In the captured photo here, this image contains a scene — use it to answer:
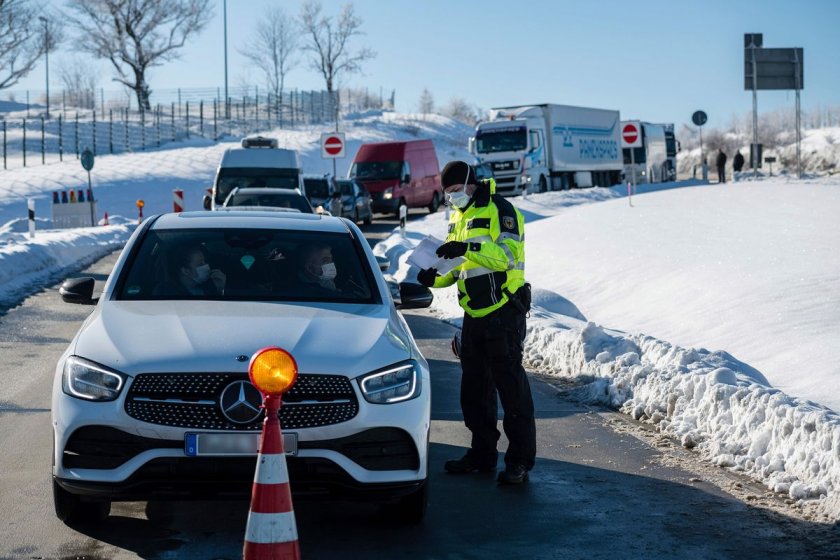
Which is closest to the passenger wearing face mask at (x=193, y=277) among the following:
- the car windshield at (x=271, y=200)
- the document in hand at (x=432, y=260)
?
the document in hand at (x=432, y=260)

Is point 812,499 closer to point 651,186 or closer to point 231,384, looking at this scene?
point 231,384

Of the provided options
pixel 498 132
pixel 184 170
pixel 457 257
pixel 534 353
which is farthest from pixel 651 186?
pixel 457 257

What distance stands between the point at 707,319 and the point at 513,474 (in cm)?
902

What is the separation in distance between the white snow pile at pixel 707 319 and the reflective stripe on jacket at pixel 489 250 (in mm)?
1750

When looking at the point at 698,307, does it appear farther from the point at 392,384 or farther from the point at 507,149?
the point at 507,149

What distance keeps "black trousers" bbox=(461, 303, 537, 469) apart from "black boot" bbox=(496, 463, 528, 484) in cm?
4

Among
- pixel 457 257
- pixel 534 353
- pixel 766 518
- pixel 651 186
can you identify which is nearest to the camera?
pixel 766 518

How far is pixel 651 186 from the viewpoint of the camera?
5653 centimetres

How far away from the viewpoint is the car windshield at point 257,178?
Answer: 25.7 metres

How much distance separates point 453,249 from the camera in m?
7.38

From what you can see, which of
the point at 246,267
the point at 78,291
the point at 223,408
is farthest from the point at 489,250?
the point at 78,291

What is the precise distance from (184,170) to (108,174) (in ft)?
12.5

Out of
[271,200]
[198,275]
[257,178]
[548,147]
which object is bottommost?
[198,275]

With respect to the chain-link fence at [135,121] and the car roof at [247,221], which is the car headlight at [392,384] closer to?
the car roof at [247,221]
